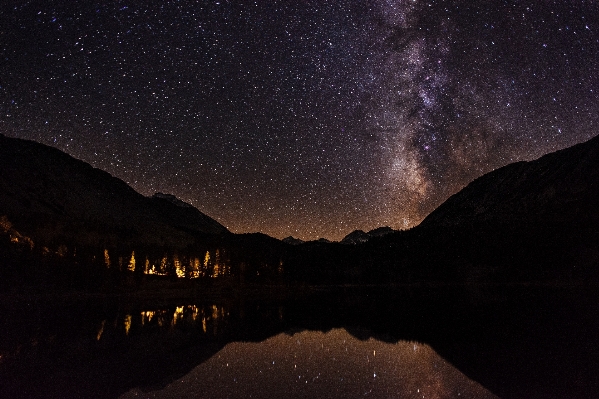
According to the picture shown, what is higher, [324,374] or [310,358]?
[310,358]

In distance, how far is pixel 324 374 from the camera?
87.7 ft

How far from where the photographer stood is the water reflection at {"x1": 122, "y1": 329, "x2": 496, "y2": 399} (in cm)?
2219

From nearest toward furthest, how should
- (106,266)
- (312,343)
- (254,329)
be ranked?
(312,343), (254,329), (106,266)

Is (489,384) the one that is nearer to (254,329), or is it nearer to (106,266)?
(254,329)

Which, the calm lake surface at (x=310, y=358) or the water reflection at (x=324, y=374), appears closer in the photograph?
the water reflection at (x=324, y=374)

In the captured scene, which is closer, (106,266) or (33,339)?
(33,339)

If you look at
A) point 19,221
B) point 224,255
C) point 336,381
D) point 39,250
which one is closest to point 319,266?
point 224,255

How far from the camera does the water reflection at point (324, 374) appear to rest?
2219 centimetres

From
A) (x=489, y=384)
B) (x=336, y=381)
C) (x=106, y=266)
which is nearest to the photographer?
(x=489, y=384)

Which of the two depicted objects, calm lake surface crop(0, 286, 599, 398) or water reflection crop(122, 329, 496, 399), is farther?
calm lake surface crop(0, 286, 599, 398)

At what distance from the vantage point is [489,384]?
2269 centimetres

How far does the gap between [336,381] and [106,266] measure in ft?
394

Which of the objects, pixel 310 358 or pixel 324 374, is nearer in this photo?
pixel 324 374

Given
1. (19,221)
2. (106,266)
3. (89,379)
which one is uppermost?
(19,221)
